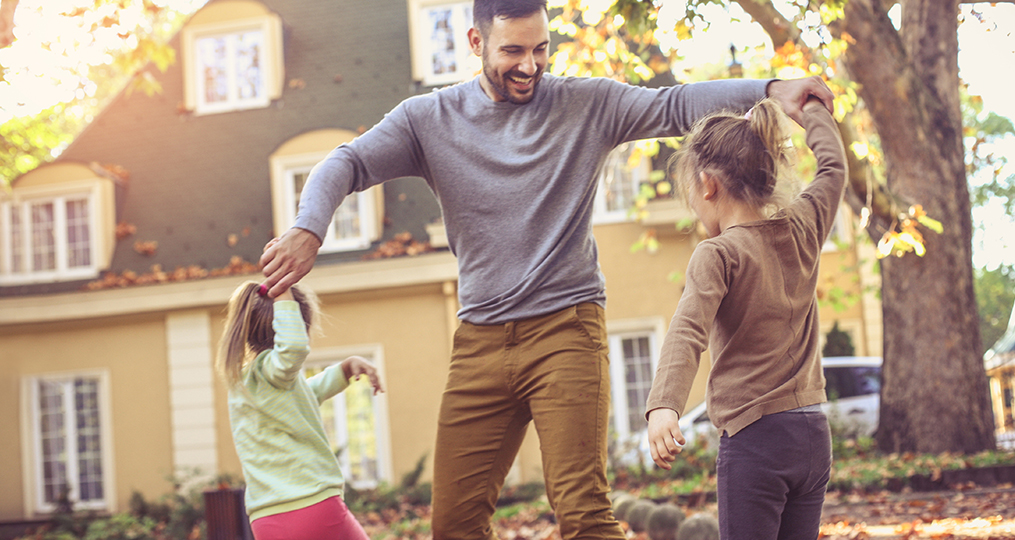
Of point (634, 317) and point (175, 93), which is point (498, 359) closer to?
point (634, 317)

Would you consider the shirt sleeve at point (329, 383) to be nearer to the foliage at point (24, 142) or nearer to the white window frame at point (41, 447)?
the foliage at point (24, 142)

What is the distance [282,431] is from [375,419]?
32.9ft

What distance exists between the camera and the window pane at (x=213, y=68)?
14641 millimetres

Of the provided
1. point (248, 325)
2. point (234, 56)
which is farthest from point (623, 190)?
point (248, 325)

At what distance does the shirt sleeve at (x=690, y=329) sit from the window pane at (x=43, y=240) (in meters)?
14.3

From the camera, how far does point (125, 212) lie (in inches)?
568

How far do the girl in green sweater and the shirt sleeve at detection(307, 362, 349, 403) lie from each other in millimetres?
95

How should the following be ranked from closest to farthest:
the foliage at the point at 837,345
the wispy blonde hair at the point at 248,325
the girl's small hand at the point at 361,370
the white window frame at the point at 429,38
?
Result: the wispy blonde hair at the point at 248,325
the girl's small hand at the point at 361,370
the white window frame at the point at 429,38
the foliage at the point at 837,345

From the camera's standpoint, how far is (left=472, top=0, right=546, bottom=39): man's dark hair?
106 inches

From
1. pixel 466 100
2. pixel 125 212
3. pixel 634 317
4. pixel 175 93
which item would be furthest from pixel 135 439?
pixel 466 100

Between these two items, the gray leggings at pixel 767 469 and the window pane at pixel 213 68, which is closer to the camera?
the gray leggings at pixel 767 469

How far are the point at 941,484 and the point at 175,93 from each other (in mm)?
12917

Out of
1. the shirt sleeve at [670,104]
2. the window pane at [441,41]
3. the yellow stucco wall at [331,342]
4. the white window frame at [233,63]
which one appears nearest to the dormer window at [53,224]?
the yellow stucco wall at [331,342]

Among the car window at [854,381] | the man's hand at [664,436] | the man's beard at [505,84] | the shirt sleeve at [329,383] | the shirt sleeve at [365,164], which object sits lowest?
the car window at [854,381]
